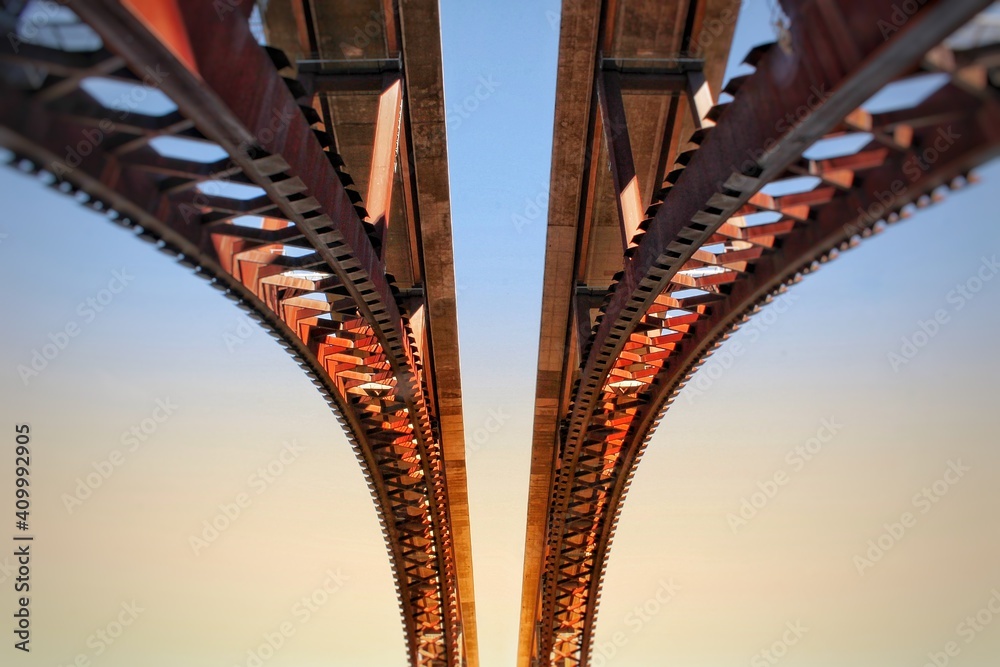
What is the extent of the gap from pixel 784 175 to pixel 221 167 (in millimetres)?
8676

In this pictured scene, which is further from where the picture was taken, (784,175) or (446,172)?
(446,172)

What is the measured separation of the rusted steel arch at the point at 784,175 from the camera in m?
8.48

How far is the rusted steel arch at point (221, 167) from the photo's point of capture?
8312 mm

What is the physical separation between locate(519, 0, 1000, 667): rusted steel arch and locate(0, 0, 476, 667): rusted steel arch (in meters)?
5.97

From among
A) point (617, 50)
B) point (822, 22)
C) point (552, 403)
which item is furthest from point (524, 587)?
point (822, 22)

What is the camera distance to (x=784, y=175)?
38.5ft

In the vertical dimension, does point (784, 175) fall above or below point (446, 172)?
below

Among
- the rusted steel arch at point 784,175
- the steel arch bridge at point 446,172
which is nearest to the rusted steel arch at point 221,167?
the steel arch bridge at point 446,172

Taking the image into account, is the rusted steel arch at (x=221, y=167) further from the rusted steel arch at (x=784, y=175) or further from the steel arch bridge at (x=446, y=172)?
the rusted steel arch at (x=784, y=175)

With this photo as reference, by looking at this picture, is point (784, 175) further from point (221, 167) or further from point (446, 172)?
point (446, 172)

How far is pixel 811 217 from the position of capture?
1319 cm

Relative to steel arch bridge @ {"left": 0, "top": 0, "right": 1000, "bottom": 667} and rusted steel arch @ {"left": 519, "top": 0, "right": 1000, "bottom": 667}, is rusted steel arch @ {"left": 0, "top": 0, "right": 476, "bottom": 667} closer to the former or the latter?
steel arch bridge @ {"left": 0, "top": 0, "right": 1000, "bottom": 667}

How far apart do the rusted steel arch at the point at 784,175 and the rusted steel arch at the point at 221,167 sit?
5971 millimetres

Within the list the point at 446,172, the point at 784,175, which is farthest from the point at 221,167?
the point at 446,172
